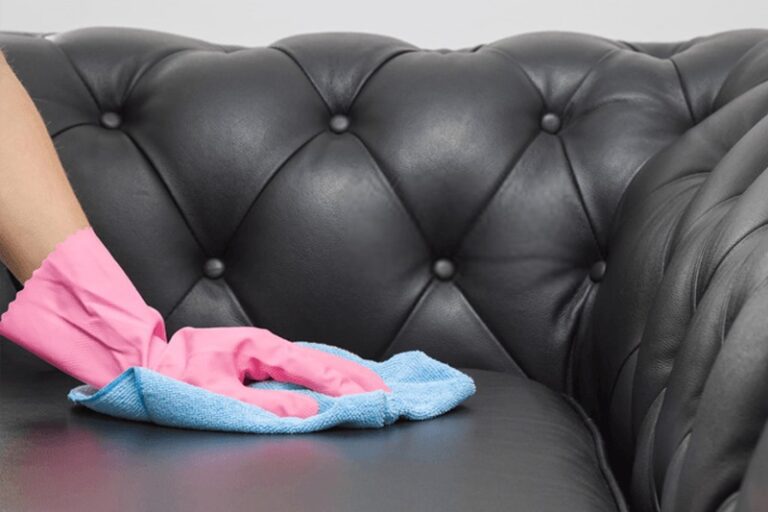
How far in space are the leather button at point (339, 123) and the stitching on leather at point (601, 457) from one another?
406 millimetres

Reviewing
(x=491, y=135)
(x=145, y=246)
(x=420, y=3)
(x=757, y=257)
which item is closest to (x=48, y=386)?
(x=145, y=246)

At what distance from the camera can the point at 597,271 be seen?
1328 millimetres

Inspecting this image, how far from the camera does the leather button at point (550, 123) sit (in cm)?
138

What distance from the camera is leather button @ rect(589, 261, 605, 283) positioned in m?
1.33

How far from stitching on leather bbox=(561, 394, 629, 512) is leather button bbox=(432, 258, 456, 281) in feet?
0.63

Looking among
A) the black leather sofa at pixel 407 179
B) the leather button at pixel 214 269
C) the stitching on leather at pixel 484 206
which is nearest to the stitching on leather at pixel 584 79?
the black leather sofa at pixel 407 179

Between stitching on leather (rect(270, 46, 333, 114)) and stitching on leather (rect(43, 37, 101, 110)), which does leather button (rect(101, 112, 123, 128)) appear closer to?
stitching on leather (rect(43, 37, 101, 110))

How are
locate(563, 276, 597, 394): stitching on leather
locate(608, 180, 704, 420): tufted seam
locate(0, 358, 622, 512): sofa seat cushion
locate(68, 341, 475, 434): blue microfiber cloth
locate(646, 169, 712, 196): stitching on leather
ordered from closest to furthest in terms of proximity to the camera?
locate(0, 358, 622, 512): sofa seat cushion → locate(68, 341, 475, 434): blue microfiber cloth → locate(608, 180, 704, 420): tufted seam → locate(646, 169, 712, 196): stitching on leather → locate(563, 276, 597, 394): stitching on leather

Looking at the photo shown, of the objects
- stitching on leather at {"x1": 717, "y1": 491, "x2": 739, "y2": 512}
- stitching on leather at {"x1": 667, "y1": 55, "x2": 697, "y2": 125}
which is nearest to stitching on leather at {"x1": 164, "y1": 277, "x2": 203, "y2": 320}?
stitching on leather at {"x1": 667, "y1": 55, "x2": 697, "y2": 125}

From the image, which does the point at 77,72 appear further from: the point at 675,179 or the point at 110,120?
the point at 675,179

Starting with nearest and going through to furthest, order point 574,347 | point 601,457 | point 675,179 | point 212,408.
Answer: point 212,408 → point 601,457 → point 675,179 → point 574,347

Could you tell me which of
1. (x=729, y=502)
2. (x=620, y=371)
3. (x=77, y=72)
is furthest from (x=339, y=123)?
(x=729, y=502)

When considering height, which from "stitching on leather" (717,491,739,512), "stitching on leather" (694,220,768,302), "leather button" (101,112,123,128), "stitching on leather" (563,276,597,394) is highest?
"stitching on leather" (694,220,768,302)

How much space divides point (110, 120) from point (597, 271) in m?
0.60
